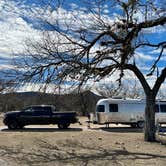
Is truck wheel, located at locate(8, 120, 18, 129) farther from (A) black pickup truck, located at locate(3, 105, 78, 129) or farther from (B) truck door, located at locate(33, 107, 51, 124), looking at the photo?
(B) truck door, located at locate(33, 107, 51, 124)

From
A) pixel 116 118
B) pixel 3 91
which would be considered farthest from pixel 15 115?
pixel 3 91

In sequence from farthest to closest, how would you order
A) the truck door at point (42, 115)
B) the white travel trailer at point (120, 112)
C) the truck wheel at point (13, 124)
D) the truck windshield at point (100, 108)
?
the truck windshield at point (100, 108), the white travel trailer at point (120, 112), the truck door at point (42, 115), the truck wheel at point (13, 124)

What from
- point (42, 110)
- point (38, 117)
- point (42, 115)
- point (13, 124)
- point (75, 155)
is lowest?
point (75, 155)

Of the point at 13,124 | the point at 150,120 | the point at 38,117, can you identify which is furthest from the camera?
the point at 38,117

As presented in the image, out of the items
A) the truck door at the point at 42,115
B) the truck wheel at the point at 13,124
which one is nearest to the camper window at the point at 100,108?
the truck door at the point at 42,115

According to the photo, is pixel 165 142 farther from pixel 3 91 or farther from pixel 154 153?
pixel 3 91

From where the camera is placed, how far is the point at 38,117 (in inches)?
1513

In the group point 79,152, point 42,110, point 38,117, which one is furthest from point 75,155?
point 42,110

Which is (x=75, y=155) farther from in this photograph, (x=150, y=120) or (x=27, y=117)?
(x=27, y=117)

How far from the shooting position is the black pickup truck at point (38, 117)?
3816cm

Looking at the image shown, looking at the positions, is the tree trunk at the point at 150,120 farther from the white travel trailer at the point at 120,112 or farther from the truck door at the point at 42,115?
the white travel trailer at the point at 120,112

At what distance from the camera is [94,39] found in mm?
22125

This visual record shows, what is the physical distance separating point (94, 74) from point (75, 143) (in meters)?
3.54

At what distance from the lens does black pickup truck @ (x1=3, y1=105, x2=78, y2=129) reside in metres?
38.2
